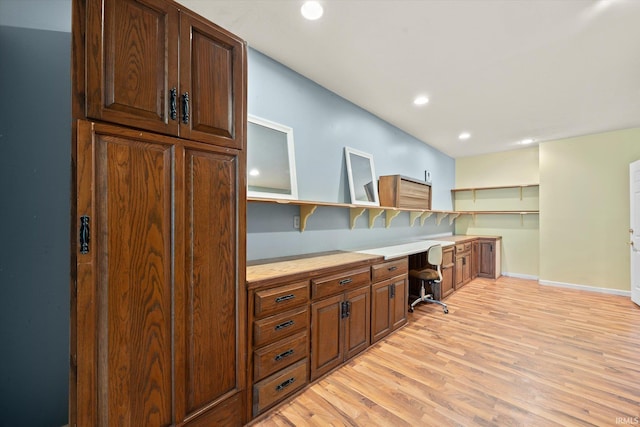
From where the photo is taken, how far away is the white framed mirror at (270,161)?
2.23 m

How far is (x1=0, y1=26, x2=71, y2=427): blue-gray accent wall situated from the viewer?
1326 millimetres

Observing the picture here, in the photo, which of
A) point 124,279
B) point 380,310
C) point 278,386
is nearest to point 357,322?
point 380,310

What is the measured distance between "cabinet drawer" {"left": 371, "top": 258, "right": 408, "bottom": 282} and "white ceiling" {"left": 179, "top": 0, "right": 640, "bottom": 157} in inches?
76.0

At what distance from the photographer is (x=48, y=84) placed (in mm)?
1421

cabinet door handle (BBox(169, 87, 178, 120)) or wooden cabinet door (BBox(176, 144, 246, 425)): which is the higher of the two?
cabinet door handle (BBox(169, 87, 178, 120))

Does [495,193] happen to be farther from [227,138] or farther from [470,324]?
[227,138]

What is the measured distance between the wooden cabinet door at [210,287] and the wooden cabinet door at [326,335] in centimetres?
61

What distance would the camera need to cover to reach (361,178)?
3391 millimetres

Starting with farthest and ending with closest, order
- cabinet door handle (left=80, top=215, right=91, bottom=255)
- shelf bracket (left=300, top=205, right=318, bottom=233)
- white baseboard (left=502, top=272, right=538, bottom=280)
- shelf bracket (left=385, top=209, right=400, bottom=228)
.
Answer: white baseboard (left=502, top=272, right=538, bottom=280), shelf bracket (left=385, top=209, right=400, bottom=228), shelf bracket (left=300, top=205, right=318, bottom=233), cabinet door handle (left=80, top=215, right=91, bottom=255)

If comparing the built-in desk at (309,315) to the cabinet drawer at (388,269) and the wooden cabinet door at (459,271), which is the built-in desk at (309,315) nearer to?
the cabinet drawer at (388,269)

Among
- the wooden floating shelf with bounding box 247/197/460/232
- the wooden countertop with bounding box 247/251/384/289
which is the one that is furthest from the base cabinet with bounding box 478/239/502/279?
the wooden countertop with bounding box 247/251/384/289

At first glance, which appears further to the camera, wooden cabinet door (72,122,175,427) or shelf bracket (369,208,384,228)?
shelf bracket (369,208,384,228)

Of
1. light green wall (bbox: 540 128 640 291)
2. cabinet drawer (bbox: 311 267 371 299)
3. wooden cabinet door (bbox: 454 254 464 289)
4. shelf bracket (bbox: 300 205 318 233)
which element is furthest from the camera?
wooden cabinet door (bbox: 454 254 464 289)

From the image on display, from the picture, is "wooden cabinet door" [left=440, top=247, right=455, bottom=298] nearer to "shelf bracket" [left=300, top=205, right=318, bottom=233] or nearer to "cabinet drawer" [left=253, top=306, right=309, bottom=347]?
"shelf bracket" [left=300, top=205, right=318, bottom=233]
